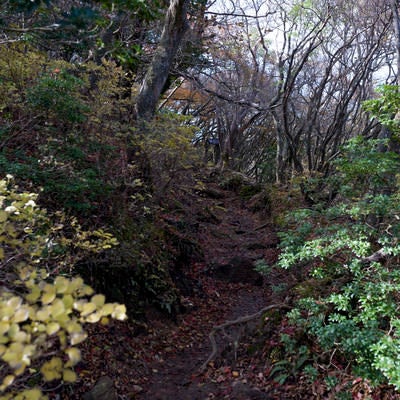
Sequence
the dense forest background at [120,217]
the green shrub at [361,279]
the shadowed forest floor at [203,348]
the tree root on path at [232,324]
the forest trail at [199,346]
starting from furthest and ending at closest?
the tree root on path at [232,324]
the forest trail at [199,346]
the shadowed forest floor at [203,348]
the green shrub at [361,279]
the dense forest background at [120,217]

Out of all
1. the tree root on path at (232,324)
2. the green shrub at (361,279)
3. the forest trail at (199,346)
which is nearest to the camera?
the green shrub at (361,279)

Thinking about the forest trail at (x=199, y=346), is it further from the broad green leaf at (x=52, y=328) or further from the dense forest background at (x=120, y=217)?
the broad green leaf at (x=52, y=328)

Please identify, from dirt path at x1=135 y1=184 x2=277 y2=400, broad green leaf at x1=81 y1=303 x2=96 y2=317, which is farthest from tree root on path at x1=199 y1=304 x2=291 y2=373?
broad green leaf at x1=81 y1=303 x2=96 y2=317

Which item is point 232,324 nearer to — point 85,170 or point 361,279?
point 361,279

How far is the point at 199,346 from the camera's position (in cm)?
563

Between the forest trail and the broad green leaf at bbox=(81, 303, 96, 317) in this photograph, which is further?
the forest trail

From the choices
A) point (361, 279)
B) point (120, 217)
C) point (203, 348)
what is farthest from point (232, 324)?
point (120, 217)

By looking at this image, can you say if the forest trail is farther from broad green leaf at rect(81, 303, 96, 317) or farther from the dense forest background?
broad green leaf at rect(81, 303, 96, 317)

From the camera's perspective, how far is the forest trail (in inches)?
173

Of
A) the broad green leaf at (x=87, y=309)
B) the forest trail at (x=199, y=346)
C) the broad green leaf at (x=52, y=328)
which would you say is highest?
the broad green leaf at (x=87, y=309)

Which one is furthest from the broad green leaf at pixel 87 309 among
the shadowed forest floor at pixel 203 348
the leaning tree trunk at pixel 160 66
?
the leaning tree trunk at pixel 160 66

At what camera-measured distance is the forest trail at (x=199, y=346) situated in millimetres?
4406

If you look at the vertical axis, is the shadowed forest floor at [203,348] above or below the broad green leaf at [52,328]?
below

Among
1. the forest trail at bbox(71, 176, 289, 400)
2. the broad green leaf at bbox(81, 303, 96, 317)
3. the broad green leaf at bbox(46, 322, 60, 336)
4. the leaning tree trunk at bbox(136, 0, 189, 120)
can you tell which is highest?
the leaning tree trunk at bbox(136, 0, 189, 120)
